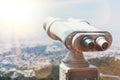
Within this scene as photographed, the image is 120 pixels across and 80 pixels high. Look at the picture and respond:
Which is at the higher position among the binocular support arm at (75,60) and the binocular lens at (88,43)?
the binocular lens at (88,43)

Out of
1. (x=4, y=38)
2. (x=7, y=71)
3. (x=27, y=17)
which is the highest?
(x=27, y=17)

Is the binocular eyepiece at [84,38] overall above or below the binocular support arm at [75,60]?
above

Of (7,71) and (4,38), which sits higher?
(4,38)

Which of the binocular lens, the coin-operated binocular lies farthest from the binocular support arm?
the binocular lens

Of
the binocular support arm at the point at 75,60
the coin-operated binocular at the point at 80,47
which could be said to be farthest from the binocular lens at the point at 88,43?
the binocular support arm at the point at 75,60

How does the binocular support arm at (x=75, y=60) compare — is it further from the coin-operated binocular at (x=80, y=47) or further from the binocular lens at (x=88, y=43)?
the binocular lens at (x=88, y=43)

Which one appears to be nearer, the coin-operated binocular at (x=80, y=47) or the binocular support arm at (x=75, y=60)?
the coin-operated binocular at (x=80, y=47)

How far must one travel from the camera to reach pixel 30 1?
13.4 feet

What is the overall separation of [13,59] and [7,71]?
279mm

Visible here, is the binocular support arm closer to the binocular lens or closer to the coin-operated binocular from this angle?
the coin-operated binocular

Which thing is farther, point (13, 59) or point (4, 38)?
point (4, 38)

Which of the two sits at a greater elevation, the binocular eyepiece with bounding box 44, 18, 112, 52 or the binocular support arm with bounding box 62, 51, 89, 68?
the binocular eyepiece with bounding box 44, 18, 112, 52

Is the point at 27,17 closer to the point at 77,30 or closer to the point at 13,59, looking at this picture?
the point at 13,59

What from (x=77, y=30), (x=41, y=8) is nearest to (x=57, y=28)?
(x=77, y=30)
